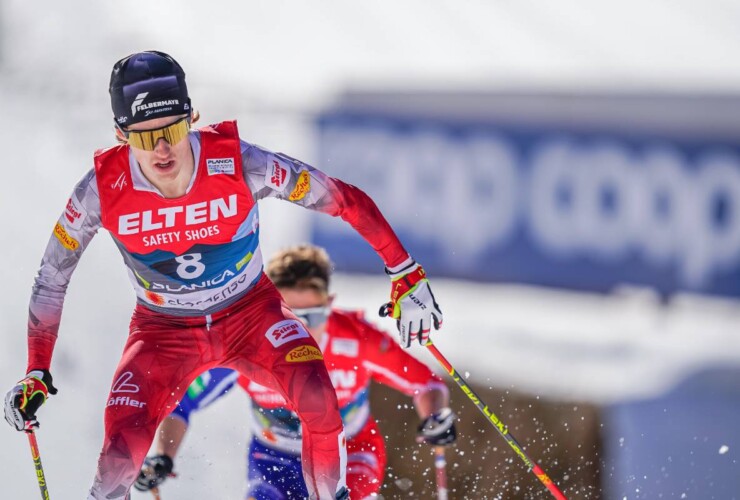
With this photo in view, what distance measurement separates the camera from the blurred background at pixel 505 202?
7492 millimetres

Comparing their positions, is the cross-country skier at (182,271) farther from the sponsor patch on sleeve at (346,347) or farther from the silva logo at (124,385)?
the sponsor patch on sleeve at (346,347)

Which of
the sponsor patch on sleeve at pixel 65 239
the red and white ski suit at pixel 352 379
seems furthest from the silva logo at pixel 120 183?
the red and white ski suit at pixel 352 379

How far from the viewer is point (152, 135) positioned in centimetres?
357

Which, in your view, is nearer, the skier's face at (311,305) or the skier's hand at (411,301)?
the skier's hand at (411,301)

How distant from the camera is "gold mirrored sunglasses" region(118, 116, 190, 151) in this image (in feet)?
11.7

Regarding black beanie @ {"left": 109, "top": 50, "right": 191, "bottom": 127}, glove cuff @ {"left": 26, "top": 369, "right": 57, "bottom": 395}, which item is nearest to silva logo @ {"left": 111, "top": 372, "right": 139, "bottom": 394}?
glove cuff @ {"left": 26, "top": 369, "right": 57, "bottom": 395}

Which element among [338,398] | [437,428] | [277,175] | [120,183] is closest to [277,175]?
[277,175]

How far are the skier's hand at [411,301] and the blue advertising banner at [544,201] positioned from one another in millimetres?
4652

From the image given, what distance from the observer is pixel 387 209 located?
8766 millimetres

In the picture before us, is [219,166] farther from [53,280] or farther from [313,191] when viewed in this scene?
[53,280]

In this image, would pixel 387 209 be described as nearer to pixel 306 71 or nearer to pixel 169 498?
pixel 306 71

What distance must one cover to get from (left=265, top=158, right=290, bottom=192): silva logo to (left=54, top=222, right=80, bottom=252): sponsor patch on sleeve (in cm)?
71

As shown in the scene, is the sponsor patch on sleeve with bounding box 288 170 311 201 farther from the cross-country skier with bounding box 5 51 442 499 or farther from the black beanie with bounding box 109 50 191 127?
the black beanie with bounding box 109 50 191 127

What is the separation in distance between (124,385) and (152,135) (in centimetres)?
86
